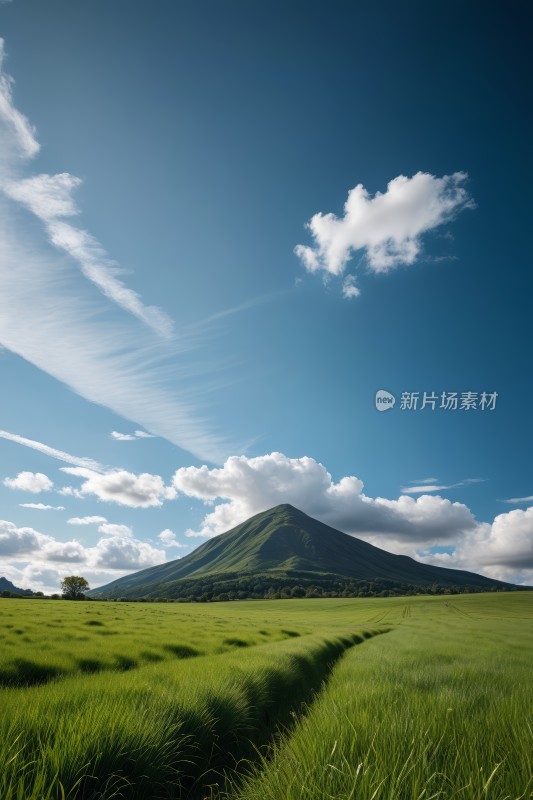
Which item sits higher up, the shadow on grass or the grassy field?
the grassy field

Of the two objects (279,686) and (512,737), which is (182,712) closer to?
(512,737)

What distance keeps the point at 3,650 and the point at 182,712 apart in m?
11.4

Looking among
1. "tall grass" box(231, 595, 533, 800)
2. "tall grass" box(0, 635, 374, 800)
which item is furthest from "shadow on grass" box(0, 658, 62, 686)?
"tall grass" box(231, 595, 533, 800)

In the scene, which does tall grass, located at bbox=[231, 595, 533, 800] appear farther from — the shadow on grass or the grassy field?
the shadow on grass

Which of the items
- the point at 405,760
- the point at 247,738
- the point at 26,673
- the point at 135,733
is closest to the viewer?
the point at 405,760

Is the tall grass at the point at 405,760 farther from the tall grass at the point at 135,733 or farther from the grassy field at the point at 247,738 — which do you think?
the tall grass at the point at 135,733

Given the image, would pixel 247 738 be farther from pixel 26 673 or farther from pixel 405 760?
pixel 26 673

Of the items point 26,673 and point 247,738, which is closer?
point 247,738

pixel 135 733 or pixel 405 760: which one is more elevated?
pixel 405 760

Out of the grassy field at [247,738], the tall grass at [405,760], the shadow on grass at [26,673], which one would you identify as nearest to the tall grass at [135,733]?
the grassy field at [247,738]

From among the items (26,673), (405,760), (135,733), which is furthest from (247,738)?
(26,673)

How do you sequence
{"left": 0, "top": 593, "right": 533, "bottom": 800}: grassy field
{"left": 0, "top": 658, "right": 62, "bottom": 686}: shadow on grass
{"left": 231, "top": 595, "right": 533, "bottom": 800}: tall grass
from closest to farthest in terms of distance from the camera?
{"left": 231, "top": 595, "right": 533, "bottom": 800}: tall grass < {"left": 0, "top": 593, "right": 533, "bottom": 800}: grassy field < {"left": 0, "top": 658, "right": 62, "bottom": 686}: shadow on grass

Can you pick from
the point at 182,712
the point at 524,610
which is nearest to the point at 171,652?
the point at 182,712

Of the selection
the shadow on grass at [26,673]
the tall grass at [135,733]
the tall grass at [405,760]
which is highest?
the tall grass at [405,760]
